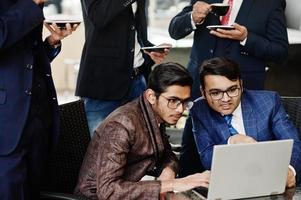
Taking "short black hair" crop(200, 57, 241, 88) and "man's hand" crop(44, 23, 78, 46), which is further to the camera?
"short black hair" crop(200, 57, 241, 88)

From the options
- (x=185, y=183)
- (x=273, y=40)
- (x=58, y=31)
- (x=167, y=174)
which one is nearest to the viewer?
(x=185, y=183)

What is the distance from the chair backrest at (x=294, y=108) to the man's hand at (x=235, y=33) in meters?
0.37

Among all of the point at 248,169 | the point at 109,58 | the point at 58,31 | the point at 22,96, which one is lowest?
the point at 248,169

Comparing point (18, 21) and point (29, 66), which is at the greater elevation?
point (18, 21)

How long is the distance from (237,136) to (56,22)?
0.86 m

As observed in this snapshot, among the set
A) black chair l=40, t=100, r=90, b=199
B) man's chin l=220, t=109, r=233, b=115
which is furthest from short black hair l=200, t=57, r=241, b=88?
black chair l=40, t=100, r=90, b=199

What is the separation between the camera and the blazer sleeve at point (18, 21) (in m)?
1.76

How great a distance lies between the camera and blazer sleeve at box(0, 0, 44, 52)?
1762mm

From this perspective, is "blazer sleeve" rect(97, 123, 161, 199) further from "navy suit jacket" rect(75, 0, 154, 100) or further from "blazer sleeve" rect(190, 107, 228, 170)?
"navy suit jacket" rect(75, 0, 154, 100)

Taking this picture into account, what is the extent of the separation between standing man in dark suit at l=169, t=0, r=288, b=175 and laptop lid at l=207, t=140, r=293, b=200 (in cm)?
80

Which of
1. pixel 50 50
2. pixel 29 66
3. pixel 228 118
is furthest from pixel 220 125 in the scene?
pixel 29 66

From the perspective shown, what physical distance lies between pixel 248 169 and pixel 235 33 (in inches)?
39.9

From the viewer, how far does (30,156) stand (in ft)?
6.44

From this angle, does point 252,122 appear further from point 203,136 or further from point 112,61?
point 112,61
